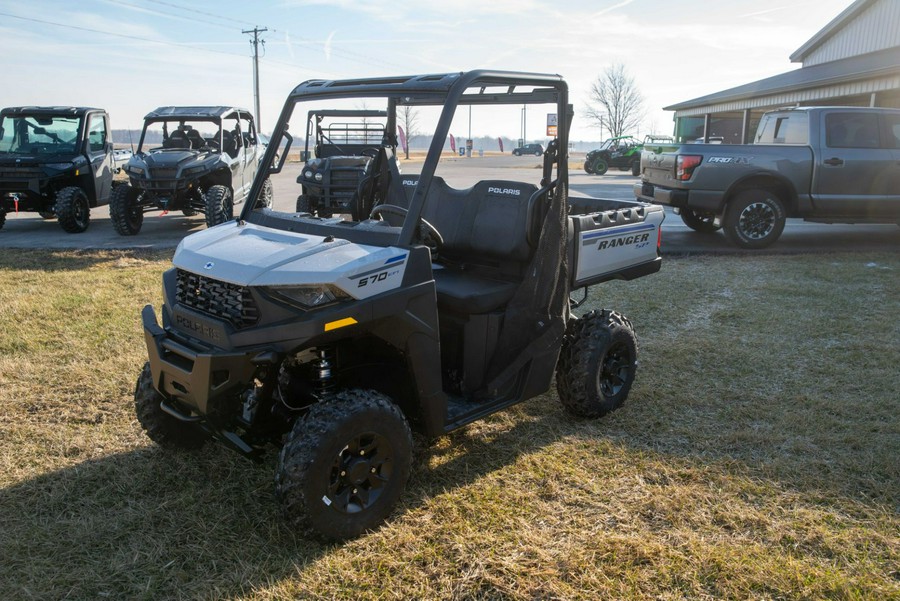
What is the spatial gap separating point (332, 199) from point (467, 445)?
7.90m

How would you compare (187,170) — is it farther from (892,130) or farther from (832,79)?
(832,79)

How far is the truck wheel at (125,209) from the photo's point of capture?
1090 centimetres

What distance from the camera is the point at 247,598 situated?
275 cm

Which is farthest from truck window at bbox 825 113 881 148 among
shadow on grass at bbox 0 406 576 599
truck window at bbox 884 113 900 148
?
shadow on grass at bbox 0 406 576 599

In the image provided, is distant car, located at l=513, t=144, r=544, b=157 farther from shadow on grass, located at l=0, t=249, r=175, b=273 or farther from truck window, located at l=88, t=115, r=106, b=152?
shadow on grass, located at l=0, t=249, r=175, b=273

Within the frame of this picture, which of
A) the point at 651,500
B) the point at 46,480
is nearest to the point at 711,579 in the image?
the point at 651,500

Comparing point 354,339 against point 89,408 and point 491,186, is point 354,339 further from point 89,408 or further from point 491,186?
point 89,408

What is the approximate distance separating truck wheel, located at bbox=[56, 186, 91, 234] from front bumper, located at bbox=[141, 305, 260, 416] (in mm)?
9330

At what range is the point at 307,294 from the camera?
117 inches

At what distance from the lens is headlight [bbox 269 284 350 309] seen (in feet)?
9.68

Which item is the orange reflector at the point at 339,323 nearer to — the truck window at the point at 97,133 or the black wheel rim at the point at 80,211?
the black wheel rim at the point at 80,211

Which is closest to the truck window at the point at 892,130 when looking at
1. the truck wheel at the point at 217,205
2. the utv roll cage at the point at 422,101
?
the utv roll cage at the point at 422,101

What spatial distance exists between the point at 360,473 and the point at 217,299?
3.19ft

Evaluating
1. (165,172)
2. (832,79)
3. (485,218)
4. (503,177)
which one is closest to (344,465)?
(485,218)
